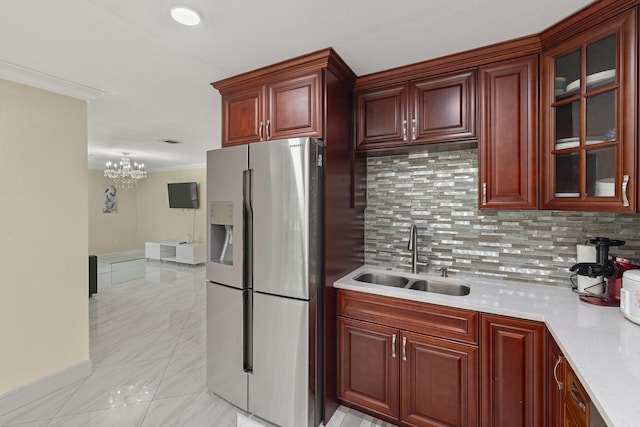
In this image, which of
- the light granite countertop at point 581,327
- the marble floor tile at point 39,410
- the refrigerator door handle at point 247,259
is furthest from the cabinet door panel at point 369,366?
the marble floor tile at point 39,410

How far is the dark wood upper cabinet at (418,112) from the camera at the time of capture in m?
1.91

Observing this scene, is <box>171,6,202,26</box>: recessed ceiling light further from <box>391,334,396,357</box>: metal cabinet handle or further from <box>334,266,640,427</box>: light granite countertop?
<box>391,334,396,357</box>: metal cabinet handle

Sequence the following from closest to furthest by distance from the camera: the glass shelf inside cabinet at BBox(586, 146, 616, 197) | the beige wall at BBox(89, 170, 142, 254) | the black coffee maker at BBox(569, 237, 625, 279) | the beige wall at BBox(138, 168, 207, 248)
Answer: the glass shelf inside cabinet at BBox(586, 146, 616, 197)
the black coffee maker at BBox(569, 237, 625, 279)
the beige wall at BBox(138, 168, 207, 248)
the beige wall at BBox(89, 170, 142, 254)

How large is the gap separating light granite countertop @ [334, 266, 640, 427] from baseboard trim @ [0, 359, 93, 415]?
231 centimetres

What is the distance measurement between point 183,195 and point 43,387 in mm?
5698

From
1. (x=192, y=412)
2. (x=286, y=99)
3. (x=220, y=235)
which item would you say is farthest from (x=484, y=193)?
(x=192, y=412)

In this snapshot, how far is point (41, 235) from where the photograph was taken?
228 centimetres

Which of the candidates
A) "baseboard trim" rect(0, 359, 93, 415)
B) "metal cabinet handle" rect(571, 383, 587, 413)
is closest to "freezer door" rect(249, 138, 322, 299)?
"metal cabinet handle" rect(571, 383, 587, 413)

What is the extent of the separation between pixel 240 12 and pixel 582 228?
7.61 feet

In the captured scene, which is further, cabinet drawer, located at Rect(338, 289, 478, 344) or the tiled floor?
the tiled floor

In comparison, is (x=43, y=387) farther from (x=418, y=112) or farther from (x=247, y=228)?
(x=418, y=112)

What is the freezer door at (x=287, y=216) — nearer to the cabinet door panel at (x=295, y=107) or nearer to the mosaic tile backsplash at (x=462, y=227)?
the cabinet door panel at (x=295, y=107)

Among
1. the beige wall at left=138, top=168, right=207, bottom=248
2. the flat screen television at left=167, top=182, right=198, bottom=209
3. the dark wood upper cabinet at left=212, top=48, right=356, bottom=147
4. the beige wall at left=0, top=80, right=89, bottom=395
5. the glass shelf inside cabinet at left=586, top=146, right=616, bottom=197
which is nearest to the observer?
the glass shelf inside cabinet at left=586, top=146, right=616, bottom=197

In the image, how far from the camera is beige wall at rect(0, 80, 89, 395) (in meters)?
2.12
